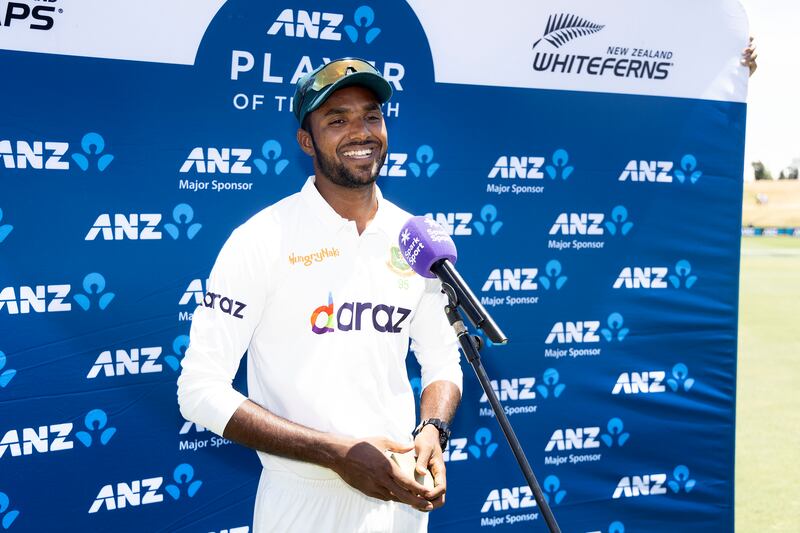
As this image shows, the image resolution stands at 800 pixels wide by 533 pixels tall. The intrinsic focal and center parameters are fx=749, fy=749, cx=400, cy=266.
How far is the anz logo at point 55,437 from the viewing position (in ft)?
7.84

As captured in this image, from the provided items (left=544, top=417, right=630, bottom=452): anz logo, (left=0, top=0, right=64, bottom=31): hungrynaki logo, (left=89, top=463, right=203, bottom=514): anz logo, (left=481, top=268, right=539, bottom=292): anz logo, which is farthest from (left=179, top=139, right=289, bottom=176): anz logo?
A: (left=544, top=417, right=630, bottom=452): anz logo

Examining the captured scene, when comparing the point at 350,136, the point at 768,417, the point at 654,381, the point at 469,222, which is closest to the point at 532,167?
the point at 469,222

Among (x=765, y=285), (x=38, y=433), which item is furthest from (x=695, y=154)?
(x=765, y=285)

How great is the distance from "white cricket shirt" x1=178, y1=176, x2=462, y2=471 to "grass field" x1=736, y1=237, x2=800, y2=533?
272 centimetres

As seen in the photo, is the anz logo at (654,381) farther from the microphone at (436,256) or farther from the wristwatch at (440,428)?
the microphone at (436,256)

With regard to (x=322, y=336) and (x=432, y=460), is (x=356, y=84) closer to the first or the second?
(x=322, y=336)

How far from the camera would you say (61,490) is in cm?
246

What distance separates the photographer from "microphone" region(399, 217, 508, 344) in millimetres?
1428

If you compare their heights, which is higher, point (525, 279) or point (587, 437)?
point (525, 279)

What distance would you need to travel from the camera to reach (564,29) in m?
3.04

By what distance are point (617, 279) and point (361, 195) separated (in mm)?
1626

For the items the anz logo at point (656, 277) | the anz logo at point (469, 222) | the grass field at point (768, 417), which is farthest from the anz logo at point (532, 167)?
the grass field at point (768, 417)

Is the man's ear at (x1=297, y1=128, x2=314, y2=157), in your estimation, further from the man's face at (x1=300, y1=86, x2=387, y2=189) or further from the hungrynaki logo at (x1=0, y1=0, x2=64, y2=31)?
the hungrynaki logo at (x1=0, y1=0, x2=64, y2=31)

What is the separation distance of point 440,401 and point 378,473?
0.37 m
